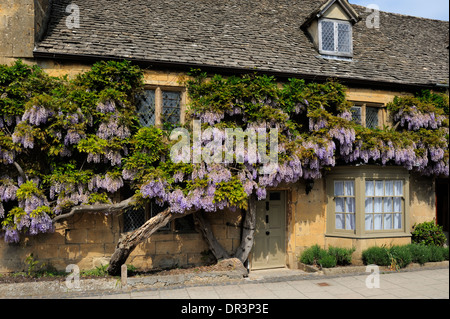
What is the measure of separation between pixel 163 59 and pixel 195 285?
5.73 meters

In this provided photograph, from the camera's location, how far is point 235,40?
35.2 feet

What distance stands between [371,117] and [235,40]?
16.7ft

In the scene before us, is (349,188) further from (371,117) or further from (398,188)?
(371,117)

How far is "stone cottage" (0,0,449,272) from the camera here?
8602mm

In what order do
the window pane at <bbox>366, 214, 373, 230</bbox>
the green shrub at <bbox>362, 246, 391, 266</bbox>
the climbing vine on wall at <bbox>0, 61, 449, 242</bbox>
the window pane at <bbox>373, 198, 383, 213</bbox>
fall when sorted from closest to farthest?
the climbing vine on wall at <bbox>0, 61, 449, 242</bbox>, the green shrub at <bbox>362, 246, 391, 266</bbox>, the window pane at <bbox>366, 214, 373, 230</bbox>, the window pane at <bbox>373, 198, 383, 213</bbox>

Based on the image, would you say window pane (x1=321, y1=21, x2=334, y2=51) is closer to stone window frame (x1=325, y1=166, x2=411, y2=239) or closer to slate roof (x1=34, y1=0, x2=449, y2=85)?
slate roof (x1=34, y1=0, x2=449, y2=85)

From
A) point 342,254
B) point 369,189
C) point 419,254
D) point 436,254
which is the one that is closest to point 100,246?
point 342,254

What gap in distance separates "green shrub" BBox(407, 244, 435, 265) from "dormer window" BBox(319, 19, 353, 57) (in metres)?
6.35

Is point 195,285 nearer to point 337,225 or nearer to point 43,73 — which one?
point 337,225

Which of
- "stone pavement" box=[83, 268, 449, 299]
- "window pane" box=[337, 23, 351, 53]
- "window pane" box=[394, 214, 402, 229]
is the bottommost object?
"stone pavement" box=[83, 268, 449, 299]

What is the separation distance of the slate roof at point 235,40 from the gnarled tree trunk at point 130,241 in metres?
4.10

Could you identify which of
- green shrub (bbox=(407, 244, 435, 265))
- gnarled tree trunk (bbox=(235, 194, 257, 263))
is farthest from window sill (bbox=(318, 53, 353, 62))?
green shrub (bbox=(407, 244, 435, 265))

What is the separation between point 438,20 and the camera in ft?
50.3

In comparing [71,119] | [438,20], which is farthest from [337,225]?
[438,20]
